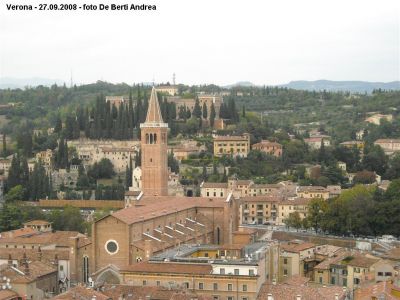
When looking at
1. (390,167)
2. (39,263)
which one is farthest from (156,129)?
(390,167)

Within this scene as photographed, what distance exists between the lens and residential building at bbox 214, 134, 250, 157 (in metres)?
72.5

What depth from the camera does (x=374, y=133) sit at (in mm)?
90812

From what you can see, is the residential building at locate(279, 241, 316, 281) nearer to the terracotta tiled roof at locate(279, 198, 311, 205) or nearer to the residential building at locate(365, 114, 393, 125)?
the terracotta tiled roof at locate(279, 198, 311, 205)

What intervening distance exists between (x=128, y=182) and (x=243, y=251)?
105ft

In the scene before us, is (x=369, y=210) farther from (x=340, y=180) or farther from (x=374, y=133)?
(x=374, y=133)

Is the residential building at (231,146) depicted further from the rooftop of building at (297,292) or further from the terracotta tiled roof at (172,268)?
the terracotta tiled roof at (172,268)

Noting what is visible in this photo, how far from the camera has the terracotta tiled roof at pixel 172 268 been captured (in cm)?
2981

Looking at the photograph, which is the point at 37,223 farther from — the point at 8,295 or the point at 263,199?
the point at 8,295

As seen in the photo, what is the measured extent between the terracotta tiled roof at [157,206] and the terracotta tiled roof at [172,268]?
5321mm

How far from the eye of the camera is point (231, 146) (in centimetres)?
7269

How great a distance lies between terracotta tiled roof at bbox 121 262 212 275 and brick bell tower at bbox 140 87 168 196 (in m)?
18.4

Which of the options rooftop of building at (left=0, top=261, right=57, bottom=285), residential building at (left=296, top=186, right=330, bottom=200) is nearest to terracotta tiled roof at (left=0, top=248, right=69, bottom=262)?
rooftop of building at (left=0, top=261, right=57, bottom=285)

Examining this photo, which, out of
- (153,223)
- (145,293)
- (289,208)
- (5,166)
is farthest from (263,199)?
(145,293)

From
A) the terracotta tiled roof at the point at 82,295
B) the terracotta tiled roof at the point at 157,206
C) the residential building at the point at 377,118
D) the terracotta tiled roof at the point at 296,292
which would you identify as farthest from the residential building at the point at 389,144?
the terracotta tiled roof at the point at 82,295
